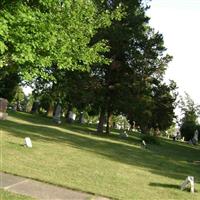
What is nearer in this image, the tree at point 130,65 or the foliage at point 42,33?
the foliage at point 42,33

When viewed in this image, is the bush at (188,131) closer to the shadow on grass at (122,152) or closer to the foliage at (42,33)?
the shadow on grass at (122,152)

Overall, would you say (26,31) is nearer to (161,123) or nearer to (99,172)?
(99,172)

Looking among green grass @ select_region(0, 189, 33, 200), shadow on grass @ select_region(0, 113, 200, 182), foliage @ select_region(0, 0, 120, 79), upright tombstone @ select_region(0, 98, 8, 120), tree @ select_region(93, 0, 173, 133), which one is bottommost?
green grass @ select_region(0, 189, 33, 200)

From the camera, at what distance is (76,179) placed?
10.5 meters

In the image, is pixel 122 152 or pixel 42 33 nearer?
pixel 42 33

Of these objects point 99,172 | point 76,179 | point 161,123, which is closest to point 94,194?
point 76,179

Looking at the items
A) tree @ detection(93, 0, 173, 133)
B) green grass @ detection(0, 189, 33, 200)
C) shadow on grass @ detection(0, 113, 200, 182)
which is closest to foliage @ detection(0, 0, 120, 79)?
green grass @ detection(0, 189, 33, 200)

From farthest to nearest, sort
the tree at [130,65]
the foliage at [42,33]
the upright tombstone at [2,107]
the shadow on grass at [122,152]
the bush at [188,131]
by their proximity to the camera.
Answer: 1. the bush at [188,131]
2. the tree at [130,65]
3. the upright tombstone at [2,107]
4. the shadow on grass at [122,152]
5. the foliage at [42,33]

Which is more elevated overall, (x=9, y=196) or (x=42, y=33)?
(x=42, y=33)

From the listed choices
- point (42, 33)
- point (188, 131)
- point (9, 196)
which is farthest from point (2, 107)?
point (188, 131)

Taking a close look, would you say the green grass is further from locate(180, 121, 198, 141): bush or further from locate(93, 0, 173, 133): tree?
locate(180, 121, 198, 141): bush

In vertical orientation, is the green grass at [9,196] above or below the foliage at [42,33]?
below

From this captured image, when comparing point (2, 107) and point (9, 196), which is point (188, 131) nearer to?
point (2, 107)

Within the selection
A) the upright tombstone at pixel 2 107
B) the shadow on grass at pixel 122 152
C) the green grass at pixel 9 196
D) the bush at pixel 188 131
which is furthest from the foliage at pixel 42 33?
the bush at pixel 188 131
